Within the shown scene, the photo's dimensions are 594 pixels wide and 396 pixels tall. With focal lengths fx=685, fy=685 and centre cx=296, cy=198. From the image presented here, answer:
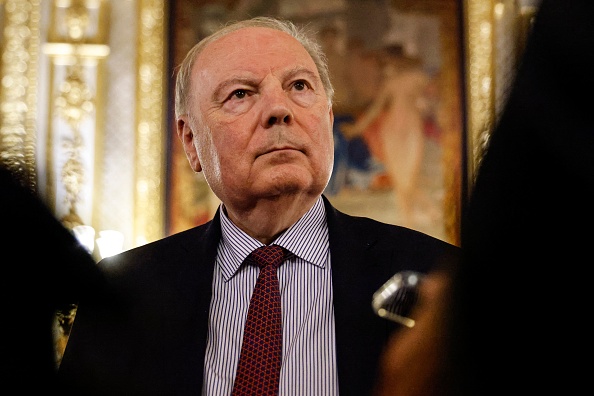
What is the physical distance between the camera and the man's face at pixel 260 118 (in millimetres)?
2035

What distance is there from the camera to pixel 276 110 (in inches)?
80.9

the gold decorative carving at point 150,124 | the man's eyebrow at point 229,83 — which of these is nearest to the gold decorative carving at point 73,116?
the gold decorative carving at point 150,124

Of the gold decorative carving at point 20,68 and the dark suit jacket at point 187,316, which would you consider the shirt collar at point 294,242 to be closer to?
the dark suit jacket at point 187,316

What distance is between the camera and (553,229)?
657mm

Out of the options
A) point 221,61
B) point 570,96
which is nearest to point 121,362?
point 221,61

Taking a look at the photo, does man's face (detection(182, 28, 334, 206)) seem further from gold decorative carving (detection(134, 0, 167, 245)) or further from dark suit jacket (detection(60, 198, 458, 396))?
gold decorative carving (detection(134, 0, 167, 245))

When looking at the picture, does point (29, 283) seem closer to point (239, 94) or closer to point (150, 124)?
point (239, 94)

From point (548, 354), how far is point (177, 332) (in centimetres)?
132

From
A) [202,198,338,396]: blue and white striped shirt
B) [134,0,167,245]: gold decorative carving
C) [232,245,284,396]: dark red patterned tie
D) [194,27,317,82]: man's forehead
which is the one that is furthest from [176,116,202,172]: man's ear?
[134,0,167,245]: gold decorative carving

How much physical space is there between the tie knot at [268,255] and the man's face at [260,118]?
0.52ft

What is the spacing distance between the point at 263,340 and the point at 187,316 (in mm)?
241

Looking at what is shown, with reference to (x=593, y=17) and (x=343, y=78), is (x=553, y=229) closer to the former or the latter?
(x=593, y=17)

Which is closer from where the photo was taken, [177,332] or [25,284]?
[25,284]

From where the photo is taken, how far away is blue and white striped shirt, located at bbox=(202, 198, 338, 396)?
68.9 inches
